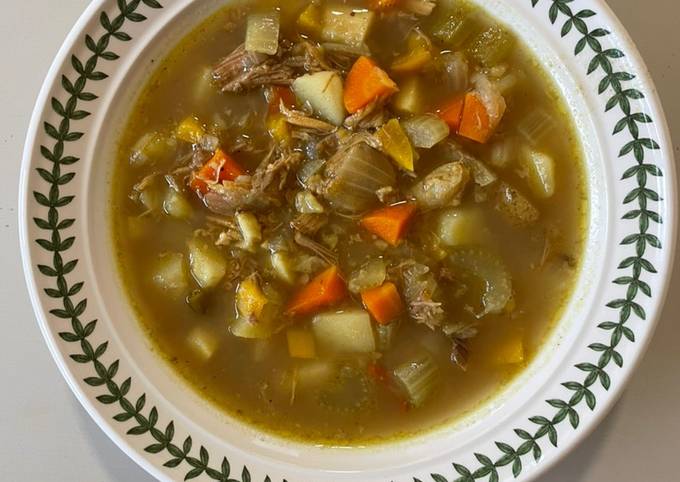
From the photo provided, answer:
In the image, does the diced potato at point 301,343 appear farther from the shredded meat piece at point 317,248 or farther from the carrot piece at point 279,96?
the carrot piece at point 279,96

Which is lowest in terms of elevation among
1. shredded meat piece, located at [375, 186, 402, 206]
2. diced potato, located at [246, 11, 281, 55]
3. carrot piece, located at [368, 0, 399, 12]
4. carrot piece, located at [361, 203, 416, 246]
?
carrot piece, located at [361, 203, 416, 246]

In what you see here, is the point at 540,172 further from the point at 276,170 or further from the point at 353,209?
the point at 276,170

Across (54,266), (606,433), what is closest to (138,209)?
(54,266)

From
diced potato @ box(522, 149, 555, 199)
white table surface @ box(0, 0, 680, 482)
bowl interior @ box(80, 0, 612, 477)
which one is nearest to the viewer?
bowl interior @ box(80, 0, 612, 477)

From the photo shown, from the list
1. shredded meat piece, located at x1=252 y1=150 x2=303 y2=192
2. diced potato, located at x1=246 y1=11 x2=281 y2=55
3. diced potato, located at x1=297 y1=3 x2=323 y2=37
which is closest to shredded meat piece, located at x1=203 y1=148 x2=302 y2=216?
shredded meat piece, located at x1=252 y1=150 x2=303 y2=192

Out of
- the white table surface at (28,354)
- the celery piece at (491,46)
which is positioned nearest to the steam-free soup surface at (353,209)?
the celery piece at (491,46)

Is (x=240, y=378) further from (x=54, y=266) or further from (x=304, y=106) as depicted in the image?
(x=304, y=106)

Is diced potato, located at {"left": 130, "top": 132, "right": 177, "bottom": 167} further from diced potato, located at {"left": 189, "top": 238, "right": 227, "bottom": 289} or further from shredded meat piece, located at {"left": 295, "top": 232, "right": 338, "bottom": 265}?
shredded meat piece, located at {"left": 295, "top": 232, "right": 338, "bottom": 265}

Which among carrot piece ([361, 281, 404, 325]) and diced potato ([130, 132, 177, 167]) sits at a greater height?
carrot piece ([361, 281, 404, 325])
